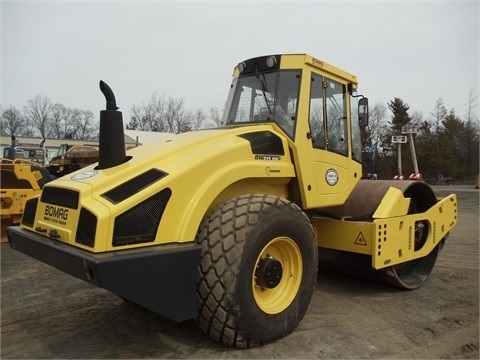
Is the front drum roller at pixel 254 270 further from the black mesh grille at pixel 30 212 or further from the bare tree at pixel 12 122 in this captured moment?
the bare tree at pixel 12 122

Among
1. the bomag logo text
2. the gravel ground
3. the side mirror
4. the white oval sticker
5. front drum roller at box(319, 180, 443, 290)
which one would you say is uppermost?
the side mirror

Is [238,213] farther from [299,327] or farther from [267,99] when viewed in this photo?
[267,99]

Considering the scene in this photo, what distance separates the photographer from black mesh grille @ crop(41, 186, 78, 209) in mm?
3201

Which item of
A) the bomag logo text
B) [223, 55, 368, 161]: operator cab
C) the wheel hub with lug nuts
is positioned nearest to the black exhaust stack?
the bomag logo text

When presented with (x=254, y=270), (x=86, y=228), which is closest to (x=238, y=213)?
(x=254, y=270)

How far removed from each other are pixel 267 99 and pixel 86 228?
2347mm

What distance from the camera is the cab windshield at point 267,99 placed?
173 inches

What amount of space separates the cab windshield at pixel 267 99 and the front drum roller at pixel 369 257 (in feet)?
4.89

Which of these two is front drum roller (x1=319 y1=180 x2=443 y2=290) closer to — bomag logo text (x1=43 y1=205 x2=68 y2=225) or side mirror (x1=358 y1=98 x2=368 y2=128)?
side mirror (x1=358 y1=98 x2=368 y2=128)

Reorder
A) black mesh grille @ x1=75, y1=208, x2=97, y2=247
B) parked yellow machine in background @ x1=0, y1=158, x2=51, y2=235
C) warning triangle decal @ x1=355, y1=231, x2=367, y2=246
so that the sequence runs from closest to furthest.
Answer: black mesh grille @ x1=75, y1=208, x2=97, y2=247, warning triangle decal @ x1=355, y1=231, x2=367, y2=246, parked yellow machine in background @ x1=0, y1=158, x2=51, y2=235

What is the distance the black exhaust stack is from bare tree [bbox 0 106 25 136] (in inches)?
2350

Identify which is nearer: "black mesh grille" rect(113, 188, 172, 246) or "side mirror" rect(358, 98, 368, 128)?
"black mesh grille" rect(113, 188, 172, 246)

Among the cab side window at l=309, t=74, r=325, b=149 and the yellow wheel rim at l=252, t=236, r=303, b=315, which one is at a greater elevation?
the cab side window at l=309, t=74, r=325, b=149

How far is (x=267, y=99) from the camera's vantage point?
4.49 metres
